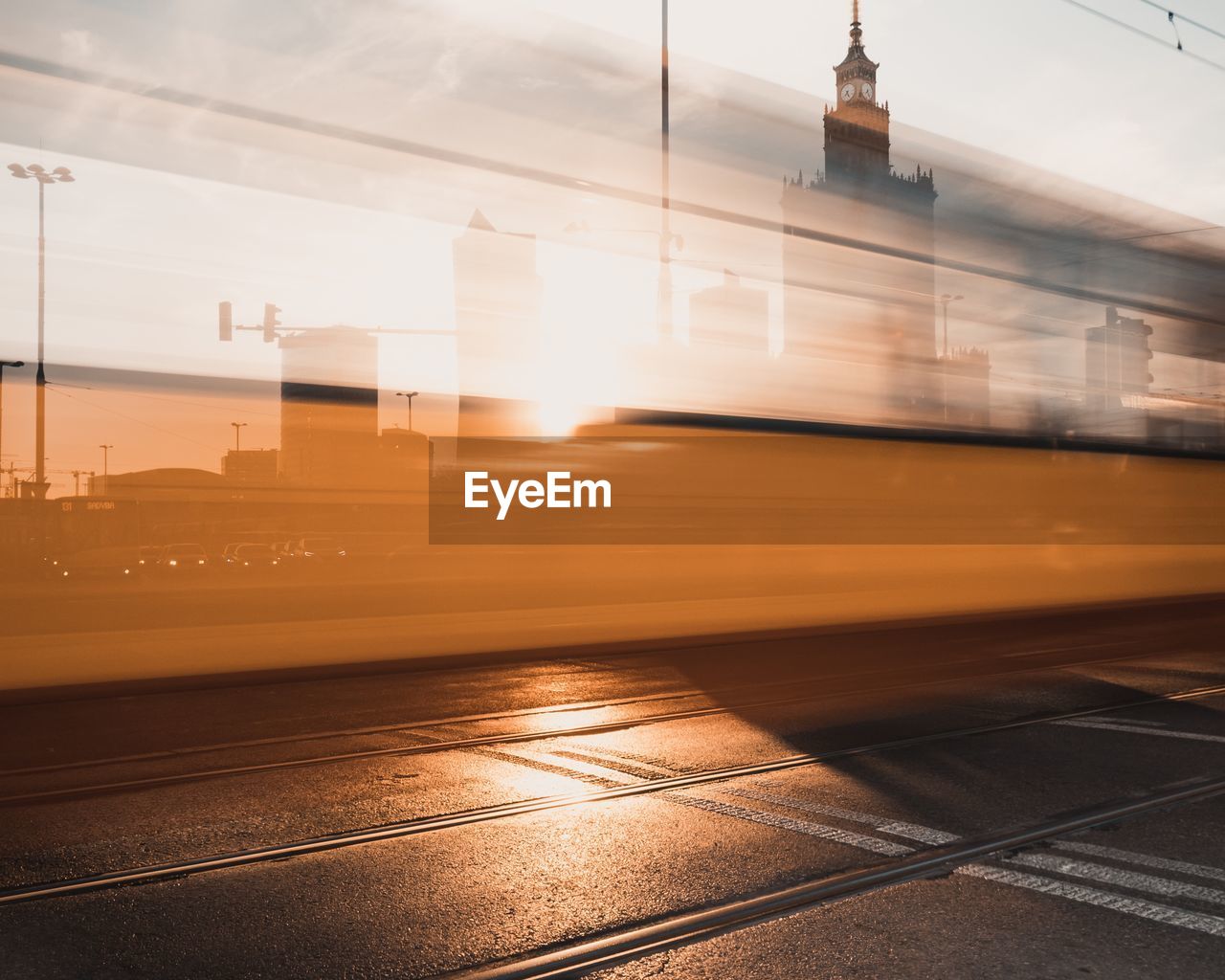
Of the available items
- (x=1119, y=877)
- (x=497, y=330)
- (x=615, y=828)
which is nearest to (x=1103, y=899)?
(x=1119, y=877)

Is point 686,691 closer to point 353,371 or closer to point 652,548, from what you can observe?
point 652,548

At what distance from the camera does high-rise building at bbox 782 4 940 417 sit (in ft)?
27.7

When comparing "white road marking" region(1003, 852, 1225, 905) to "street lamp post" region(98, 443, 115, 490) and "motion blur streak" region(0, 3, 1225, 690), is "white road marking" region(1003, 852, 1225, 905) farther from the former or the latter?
"street lamp post" region(98, 443, 115, 490)

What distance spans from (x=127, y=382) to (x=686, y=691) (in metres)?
4.08

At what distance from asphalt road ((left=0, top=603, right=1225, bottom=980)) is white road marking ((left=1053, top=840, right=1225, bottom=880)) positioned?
0.06ft

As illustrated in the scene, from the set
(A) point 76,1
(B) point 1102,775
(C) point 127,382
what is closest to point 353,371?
(C) point 127,382

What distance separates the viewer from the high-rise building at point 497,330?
706 centimetres

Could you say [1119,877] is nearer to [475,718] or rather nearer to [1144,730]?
[1144,730]

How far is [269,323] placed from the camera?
6.49 meters

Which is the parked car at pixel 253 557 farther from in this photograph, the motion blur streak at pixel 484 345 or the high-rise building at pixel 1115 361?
the high-rise building at pixel 1115 361

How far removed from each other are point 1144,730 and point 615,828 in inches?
144

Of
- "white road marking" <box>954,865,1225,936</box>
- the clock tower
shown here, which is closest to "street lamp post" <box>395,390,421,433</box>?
the clock tower

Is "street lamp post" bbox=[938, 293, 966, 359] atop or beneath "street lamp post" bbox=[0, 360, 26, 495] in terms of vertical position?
atop

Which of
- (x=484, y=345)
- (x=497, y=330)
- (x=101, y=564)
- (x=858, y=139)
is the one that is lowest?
(x=101, y=564)
